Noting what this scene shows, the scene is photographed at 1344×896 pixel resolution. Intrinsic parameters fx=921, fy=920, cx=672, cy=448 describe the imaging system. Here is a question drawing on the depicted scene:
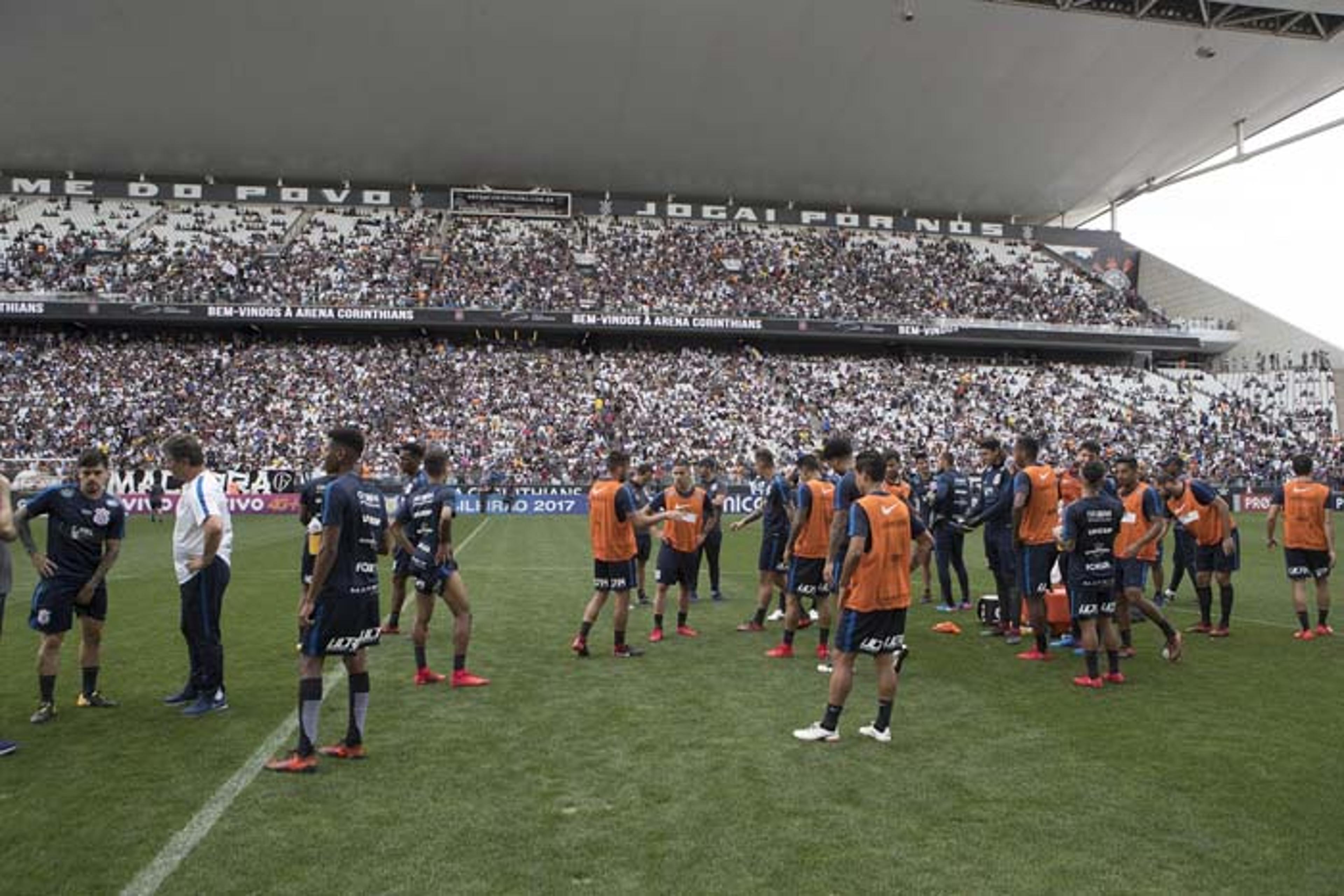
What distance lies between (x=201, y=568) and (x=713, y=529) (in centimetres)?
736

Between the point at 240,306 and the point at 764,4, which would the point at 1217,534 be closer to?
the point at 764,4

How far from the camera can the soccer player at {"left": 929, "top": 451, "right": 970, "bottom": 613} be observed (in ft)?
40.1

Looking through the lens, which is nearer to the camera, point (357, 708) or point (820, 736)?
point (357, 708)

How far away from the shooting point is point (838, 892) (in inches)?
159

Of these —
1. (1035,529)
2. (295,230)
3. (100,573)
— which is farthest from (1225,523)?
(295,230)

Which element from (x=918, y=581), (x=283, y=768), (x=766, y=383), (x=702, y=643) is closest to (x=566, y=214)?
(x=766, y=383)

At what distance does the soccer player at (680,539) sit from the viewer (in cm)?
1030

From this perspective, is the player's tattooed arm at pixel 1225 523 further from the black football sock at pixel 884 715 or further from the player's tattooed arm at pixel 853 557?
the player's tattooed arm at pixel 853 557

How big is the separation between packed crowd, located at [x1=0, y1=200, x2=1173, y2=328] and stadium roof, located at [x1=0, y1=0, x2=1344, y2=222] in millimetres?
2723

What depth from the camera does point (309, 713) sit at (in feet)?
18.8

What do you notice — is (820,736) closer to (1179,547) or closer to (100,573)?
(100,573)

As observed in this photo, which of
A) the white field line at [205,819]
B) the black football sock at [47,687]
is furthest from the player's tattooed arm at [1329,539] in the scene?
the black football sock at [47,687]

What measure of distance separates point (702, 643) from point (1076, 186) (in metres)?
53.1

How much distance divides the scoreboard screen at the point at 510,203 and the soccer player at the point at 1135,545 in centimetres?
A: 4621
